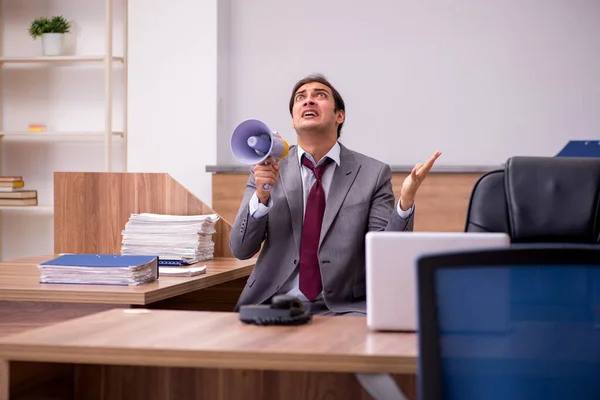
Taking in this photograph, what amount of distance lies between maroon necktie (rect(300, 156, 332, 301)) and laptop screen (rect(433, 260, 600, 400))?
1.56 m

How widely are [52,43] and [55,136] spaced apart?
63 centimetres

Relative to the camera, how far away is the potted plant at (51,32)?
5.54m

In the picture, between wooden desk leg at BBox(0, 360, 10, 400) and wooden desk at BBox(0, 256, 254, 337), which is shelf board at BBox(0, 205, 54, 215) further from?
wooden desk leg at BBox(0, 360, 10, 400)

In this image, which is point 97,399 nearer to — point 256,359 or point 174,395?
point 174,395

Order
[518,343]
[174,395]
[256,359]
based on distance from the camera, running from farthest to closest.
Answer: [174,395] → [256,359] → [518,343]

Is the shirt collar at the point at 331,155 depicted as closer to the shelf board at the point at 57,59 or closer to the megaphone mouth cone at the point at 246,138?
the megaphone mouth cone at the point at 246,138

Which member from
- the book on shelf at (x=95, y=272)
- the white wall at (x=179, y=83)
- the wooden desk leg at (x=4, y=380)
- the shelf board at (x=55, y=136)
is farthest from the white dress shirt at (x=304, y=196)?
the shelf board at (x=55, y=136)

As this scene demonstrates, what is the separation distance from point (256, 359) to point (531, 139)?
4110 mm

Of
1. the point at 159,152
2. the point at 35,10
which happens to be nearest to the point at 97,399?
the point at 159,152

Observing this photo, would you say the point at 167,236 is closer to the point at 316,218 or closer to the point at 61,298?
the point at 316,218

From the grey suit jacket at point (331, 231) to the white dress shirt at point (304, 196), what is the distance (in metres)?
0.02

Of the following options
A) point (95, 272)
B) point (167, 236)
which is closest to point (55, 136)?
point (167, 236)

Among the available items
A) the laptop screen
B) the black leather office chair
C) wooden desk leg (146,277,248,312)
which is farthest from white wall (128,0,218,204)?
the laptop screen

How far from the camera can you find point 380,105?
5.53 meters
